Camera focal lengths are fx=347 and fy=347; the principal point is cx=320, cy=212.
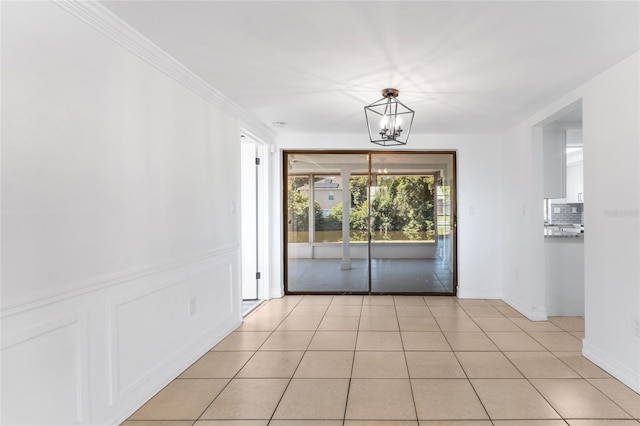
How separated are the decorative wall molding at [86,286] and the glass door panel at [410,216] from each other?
3.07 metres

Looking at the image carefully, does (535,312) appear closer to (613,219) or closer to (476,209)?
(476,209)

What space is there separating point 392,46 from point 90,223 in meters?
2.02

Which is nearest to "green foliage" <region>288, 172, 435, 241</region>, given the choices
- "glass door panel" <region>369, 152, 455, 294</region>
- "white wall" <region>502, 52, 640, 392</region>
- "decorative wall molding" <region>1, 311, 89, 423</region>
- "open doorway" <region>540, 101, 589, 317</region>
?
"glass door panel" <region>369, 152, 455, 294</region>

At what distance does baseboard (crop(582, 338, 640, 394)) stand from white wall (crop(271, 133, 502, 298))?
1.97m

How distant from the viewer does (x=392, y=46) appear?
7.25 ft

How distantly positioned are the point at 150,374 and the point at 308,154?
356 cm

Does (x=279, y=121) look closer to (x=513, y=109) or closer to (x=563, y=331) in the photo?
(x=513, y=109)

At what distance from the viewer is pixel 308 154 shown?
201 inches

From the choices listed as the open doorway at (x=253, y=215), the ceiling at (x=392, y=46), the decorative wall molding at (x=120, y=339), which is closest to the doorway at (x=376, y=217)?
the open doorway at (x=253, y=215)

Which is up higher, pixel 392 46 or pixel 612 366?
pixel 392 46

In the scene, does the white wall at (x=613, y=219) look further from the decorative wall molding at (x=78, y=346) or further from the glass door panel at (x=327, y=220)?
the decorative wall molding at (x=78, y=346)

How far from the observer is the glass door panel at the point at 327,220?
5.14 m

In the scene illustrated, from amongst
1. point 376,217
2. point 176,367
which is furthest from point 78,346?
point 376,217

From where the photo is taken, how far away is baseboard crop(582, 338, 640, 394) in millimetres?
2342
